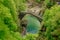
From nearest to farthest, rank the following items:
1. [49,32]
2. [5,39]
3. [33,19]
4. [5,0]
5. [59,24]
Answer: [5,39] < [5,0] < [59,24] < [49,32] < [33,19]

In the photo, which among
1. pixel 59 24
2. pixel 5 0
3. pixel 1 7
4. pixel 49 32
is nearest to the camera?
pixel 1 7

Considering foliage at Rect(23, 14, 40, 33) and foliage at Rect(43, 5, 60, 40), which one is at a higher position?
foliage at Rect(43, 5, 60, 40)

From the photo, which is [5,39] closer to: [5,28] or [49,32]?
[5,28]

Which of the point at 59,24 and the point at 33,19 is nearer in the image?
the point at 59,24

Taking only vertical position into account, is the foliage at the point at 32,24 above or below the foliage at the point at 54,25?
below

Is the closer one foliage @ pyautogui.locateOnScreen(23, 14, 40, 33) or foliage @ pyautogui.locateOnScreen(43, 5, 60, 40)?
foliage @ pyautogui.locateOnScreen(43, 5, 60, 40)

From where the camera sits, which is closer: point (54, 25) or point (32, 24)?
point (54, 25)

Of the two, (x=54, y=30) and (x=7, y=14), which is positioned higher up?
(x=7, y=14)

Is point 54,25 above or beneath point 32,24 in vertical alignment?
above

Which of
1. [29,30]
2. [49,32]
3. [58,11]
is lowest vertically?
[29,30]

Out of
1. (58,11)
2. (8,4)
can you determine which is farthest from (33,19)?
(8,4)

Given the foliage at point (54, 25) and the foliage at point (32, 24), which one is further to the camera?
the foliage at point (32, 24)
